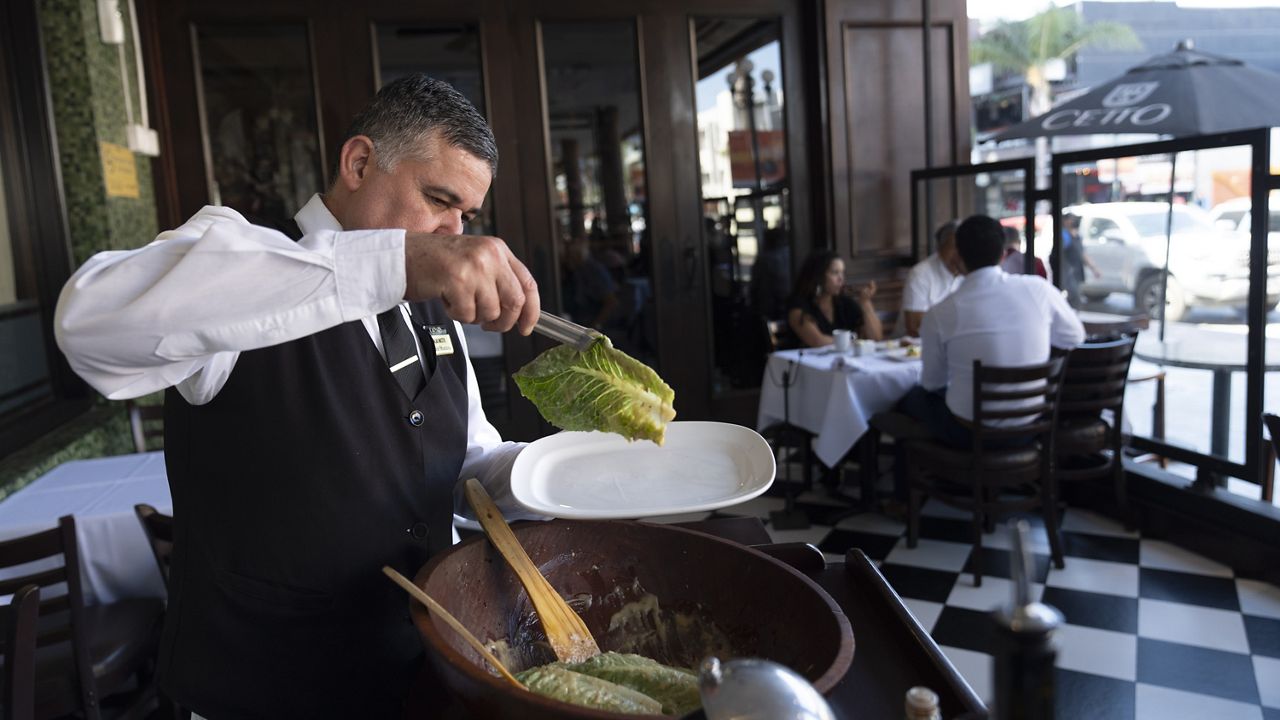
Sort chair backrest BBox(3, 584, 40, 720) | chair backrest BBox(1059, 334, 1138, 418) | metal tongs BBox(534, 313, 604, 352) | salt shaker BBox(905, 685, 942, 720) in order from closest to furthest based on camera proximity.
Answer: salt shaker BBox(905, 685, 942, 720) → metal tongs BBox(534, 313, 604, 352) → chair backrest BBox(3, 584, 40, 720) → chair backrest BBox(1059, 334, 1138, 418)

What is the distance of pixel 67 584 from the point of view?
2359 mm

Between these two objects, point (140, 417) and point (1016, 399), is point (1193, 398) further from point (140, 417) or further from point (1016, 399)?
point (140, 417)

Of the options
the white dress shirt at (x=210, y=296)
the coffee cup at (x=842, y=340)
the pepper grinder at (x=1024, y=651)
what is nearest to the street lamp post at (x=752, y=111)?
the coffee cup at (x=842, y=340)

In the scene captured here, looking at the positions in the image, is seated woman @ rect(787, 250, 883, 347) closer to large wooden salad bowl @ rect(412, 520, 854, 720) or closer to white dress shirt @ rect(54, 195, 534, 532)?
large wooden salad bowl @ rect(412, 520, 854, 720)

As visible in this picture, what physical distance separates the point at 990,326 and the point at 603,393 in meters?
3.42

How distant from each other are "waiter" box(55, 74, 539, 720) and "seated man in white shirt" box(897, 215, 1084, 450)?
334cm

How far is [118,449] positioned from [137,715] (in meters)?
2.16

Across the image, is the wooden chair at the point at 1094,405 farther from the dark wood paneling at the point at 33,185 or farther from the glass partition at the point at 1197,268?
the dark wood paneling at the point at 33,185

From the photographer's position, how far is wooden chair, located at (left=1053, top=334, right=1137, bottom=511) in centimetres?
425

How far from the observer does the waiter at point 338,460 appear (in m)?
1.31

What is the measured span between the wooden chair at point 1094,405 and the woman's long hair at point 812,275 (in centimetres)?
A: 177

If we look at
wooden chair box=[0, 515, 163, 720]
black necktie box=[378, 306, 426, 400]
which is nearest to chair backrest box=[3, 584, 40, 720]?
wooden chair box=[0, 515, 163, 720]

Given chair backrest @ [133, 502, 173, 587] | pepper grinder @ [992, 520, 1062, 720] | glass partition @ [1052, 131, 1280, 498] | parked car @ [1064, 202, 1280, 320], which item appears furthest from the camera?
parked car @ [1064, 202, 1280, 320]

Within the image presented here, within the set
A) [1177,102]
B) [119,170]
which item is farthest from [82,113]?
[1177,102]
